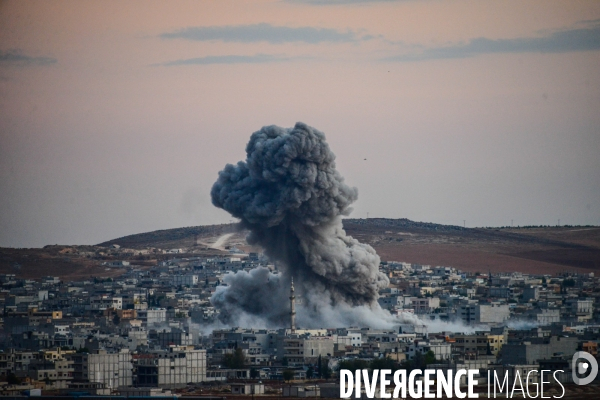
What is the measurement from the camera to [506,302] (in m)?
146

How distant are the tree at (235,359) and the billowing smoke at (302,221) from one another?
9.20m

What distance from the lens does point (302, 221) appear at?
103 m

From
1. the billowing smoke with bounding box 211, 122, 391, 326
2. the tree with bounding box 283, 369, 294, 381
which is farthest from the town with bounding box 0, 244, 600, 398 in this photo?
the billowing smoke with bounding box 211, 122, 391, 326

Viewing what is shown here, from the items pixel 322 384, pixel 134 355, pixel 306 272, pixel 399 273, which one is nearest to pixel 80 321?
pixel 306 272

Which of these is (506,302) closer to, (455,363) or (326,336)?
(326,336)

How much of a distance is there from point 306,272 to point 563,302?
42.6 m

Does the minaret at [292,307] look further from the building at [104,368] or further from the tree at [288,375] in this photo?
the building at [104,368]

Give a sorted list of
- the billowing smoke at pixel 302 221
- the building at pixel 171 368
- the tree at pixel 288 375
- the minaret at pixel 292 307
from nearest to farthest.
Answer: the building at pixel 171 368 → the tree at pixel 288 375 → the billowing smoke at pixel 302 221 → the minaret at pixel 292 307

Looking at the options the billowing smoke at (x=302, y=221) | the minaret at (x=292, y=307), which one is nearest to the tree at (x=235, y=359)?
the minaret at (x=292, y=307)

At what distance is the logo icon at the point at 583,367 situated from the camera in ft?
282

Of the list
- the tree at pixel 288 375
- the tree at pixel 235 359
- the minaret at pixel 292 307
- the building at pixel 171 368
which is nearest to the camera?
the building at pixel 171 368

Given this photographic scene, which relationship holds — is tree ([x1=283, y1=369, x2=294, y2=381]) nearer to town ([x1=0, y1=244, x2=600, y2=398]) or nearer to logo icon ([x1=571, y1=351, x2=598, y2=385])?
town ([x1=0, y1=244, x2=600, y2=398])

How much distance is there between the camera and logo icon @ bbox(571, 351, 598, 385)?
282 feet

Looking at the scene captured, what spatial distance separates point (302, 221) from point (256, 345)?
732cm
